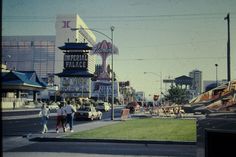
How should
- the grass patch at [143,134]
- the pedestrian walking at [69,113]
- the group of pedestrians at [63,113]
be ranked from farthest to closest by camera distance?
the pedestrian walking at [69,113], the group of pedestrians at [63,113], the grass patch at [143,134]

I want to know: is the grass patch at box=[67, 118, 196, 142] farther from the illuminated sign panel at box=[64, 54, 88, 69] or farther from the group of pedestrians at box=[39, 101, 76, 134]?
the illuminated sign panel at box=[64, 54, 88, 69]

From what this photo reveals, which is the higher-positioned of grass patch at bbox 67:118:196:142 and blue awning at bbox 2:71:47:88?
blue awning at bbox 2:71:47:88

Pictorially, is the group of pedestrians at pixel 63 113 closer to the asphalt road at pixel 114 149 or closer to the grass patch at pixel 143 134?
the grass patch at pixel 143 134

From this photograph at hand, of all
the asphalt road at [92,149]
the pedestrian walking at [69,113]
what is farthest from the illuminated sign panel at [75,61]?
the asphalt road at [92,149]

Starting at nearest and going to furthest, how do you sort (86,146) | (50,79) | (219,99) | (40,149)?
(219,99), (40,149), (86,146), (50,79)

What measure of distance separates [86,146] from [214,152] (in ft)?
43.3

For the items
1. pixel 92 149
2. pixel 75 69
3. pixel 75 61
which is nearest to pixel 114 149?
pixel 92 149

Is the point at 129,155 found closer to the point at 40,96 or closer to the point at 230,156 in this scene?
the point at 230,156

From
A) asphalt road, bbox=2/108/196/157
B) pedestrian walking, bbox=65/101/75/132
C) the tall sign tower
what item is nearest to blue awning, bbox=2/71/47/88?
the tall sign tower

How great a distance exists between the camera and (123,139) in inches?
683

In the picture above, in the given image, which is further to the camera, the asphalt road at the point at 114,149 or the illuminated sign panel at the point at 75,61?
the illuminated sign panel at the point at 75,61

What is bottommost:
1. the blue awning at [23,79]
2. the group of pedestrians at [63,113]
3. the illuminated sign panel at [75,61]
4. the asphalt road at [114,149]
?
the asphalt road at [114,149]

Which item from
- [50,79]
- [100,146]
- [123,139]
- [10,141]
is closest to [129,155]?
[100,146]

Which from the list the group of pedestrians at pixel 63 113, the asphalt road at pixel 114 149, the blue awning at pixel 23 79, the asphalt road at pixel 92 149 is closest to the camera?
the asphalt road at pixel 92 149
